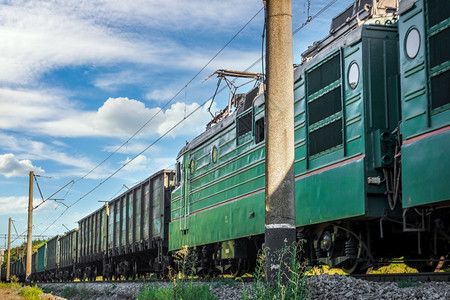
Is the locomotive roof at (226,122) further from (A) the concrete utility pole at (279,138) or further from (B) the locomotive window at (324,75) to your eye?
(A) the concrete utility pole at (279,138)

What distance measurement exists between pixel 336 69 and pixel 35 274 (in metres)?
51.7

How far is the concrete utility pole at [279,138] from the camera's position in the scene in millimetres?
6383

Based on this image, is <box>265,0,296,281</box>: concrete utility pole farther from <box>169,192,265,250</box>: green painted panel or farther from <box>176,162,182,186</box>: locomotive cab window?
<box>176,162,182,186</box>: locomotive cab window

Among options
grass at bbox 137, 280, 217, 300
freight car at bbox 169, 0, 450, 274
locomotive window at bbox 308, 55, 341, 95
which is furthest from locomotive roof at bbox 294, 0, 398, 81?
grass at bbox 137, 280, 217, 300

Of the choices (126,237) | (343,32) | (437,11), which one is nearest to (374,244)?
(343,32)

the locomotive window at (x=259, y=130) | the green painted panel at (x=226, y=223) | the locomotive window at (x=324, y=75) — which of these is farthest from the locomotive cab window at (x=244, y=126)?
the locomotive window at (x=324, y=75)

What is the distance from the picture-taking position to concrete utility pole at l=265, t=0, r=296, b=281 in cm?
638

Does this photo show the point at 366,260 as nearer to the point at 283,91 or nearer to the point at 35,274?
the point at 283,91

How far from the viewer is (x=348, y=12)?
1034cm

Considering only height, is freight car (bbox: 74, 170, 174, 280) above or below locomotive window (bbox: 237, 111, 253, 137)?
below

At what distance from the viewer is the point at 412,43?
786 centimetres

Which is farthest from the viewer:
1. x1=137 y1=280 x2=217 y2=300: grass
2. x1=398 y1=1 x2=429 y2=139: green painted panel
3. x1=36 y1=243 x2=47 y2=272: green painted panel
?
x1=36 y1=243 x2=47 y2=272: green painted panel

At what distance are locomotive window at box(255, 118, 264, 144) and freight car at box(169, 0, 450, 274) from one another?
0.07 feet

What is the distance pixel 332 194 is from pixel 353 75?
1799mm
